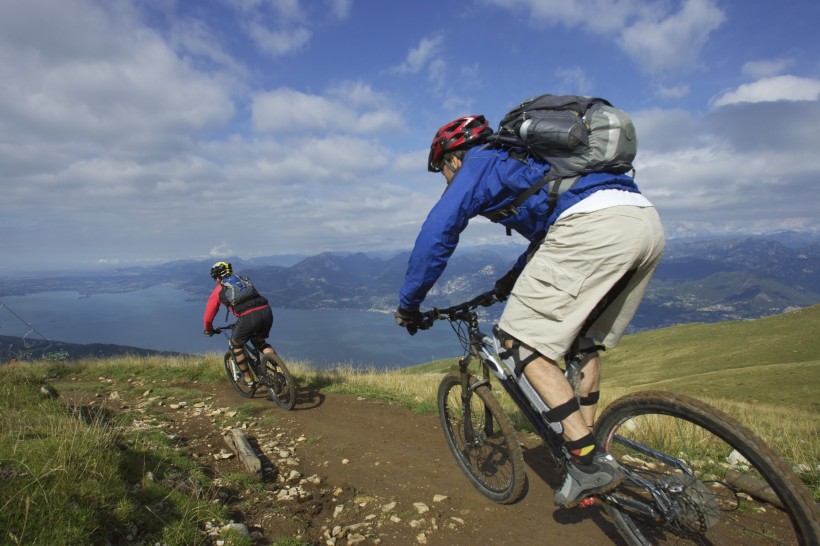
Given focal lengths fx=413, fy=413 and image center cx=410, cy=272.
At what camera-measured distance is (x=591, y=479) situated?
9.38ft

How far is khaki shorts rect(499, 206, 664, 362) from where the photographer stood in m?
2.69

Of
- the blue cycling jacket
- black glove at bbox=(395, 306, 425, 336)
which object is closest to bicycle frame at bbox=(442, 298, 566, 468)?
black glove at bbox=(395, 306, 425, 336)

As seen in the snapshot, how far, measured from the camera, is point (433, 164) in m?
3.94

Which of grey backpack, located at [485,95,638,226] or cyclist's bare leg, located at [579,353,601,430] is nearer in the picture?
grey backpack, located at [485,95,638,226]

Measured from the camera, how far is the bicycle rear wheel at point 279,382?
8070mm

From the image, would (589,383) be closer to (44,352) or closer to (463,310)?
(463,310)

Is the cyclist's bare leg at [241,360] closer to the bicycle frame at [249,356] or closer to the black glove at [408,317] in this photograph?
the bicycle frame at [249,356]

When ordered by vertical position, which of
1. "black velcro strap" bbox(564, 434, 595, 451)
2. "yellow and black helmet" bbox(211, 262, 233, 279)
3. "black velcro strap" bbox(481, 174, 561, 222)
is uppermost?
"black velcro strap" bbox(481, 174, 561, 222)

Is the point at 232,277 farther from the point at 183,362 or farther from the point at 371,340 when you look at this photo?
the point at 371,340

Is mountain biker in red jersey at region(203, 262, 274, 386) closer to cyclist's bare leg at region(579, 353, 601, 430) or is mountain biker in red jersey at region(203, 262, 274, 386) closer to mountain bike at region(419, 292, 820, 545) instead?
mountain bike at region(419, 292, 820, 545)

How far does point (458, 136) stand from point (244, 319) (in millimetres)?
6917

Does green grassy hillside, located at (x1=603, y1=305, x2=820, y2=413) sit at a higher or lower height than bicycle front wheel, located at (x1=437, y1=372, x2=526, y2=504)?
lower

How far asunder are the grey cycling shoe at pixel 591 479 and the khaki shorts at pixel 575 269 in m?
0.79

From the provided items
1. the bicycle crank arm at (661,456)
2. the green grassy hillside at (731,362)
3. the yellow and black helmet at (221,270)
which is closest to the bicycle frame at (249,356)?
the yellow and black helmet at (221,270)
